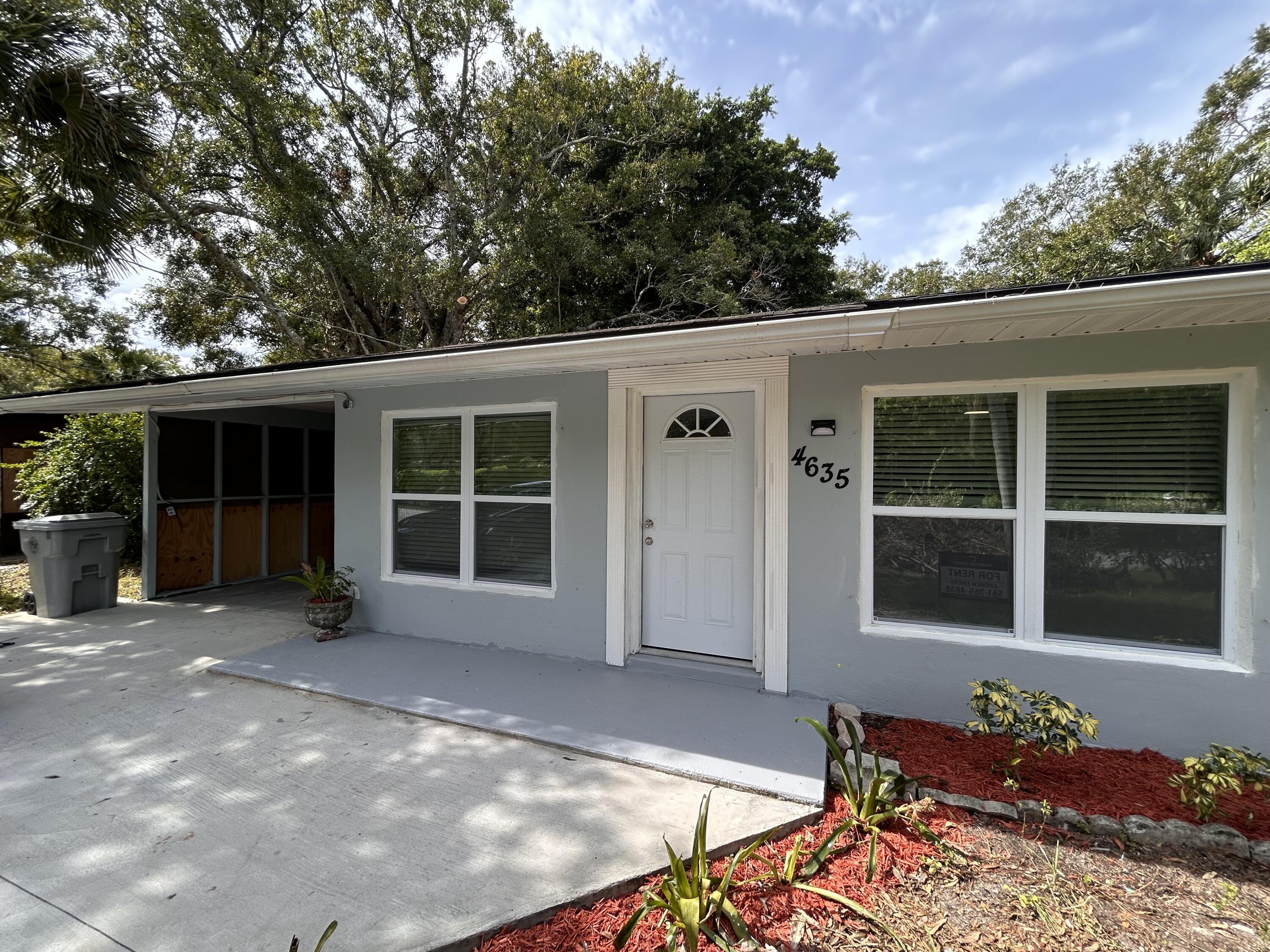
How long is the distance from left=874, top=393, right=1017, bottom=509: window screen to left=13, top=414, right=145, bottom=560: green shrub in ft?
29.6

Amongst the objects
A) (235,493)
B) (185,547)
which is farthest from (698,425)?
(185,547)

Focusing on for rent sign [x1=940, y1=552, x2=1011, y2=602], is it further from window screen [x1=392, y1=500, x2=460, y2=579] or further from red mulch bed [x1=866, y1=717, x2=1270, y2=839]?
window screen [x1=392, y1=500, x2=460, y2=579]

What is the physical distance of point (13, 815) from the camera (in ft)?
7.93

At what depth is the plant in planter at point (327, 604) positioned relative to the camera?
15.5 ft

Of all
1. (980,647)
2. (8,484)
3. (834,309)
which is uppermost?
(834,309)

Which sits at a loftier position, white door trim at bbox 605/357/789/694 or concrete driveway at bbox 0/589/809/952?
white door trim at bbox 605/357/789/694

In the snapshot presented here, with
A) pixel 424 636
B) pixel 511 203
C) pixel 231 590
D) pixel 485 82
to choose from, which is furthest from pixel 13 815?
pixel 485 82

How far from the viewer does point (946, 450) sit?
3.31 meters

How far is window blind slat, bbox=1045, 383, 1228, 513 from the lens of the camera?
288 centimetres

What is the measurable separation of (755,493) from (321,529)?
23.9ft

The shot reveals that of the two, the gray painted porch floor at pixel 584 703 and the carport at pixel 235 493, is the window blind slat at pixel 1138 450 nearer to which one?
the gray painted porch floor at pixel 584 703

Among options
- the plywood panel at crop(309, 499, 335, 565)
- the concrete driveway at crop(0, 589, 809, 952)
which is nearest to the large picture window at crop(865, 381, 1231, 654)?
the concrete driveway at crop(0, 589, 809, 952)

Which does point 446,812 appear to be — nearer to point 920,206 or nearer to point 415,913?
point 415,913

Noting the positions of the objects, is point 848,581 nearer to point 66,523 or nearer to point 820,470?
point 820,470
